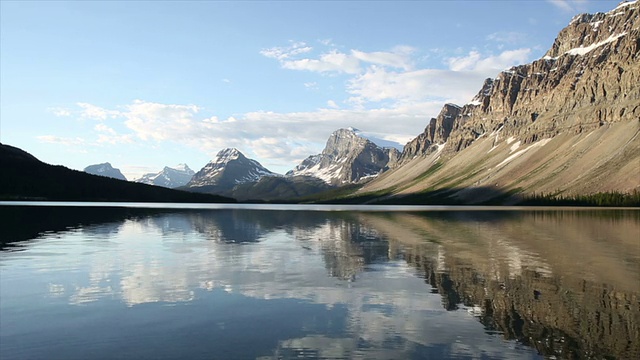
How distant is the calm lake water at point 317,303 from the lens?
19719 mm

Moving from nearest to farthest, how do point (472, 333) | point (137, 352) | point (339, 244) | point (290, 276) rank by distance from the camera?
point (137, 352) < point (472, 333) < point (290, 276) < point (339, 244)

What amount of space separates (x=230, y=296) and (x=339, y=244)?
33.2 meters

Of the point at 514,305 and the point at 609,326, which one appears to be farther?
the point at 514,305

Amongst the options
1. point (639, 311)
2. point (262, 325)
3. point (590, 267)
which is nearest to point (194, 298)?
point (262, 325)

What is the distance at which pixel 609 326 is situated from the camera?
22.7 meters

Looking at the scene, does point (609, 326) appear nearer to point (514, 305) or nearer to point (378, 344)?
point (514, 305)

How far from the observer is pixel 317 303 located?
28109mm

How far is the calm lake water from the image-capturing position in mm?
19719

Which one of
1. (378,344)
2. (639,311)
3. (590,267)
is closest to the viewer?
(378,344)

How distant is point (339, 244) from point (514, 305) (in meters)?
35.5

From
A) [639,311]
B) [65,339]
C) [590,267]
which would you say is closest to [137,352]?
[65,339]

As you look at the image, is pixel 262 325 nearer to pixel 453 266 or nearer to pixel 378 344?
pixel 378 344

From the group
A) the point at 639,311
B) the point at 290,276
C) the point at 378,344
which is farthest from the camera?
the point at 290,276

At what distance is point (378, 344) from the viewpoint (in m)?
20.3
